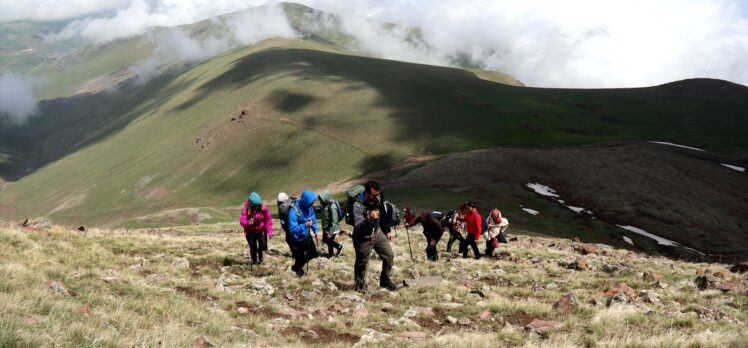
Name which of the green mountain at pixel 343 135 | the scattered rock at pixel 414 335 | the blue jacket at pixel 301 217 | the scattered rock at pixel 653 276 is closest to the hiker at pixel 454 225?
the scattered rock at pixel 653 276

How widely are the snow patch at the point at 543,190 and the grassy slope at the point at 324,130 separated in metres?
35.0

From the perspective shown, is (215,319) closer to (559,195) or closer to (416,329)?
(416,329)

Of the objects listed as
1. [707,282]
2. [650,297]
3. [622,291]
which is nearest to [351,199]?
[622,291]

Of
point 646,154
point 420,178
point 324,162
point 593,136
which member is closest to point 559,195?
point 420,178

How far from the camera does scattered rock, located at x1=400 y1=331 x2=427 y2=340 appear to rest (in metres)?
11.9

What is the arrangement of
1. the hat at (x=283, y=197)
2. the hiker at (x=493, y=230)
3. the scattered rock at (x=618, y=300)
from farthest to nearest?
the hiker at (x=493, y=230), the hat at (x=283, y=197), the scattered rock at (x=618, y=300)

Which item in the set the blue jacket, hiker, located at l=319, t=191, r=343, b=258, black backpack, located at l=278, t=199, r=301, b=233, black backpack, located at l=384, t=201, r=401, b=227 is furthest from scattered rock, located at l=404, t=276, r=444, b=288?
black backpack, located at l=278, t=199, r=301, b=233

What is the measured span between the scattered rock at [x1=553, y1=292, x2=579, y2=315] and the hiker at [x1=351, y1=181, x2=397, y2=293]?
17.0 feet

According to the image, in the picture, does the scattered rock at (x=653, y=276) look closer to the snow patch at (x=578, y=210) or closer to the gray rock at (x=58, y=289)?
the gray rock at (x=58, y=289)

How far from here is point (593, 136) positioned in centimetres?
12444

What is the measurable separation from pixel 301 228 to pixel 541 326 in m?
8.93

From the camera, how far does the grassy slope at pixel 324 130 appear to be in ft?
367

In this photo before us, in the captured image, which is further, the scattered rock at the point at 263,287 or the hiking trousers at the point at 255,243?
the hiking trousers at the point at 255,243

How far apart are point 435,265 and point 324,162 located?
8777 cm
